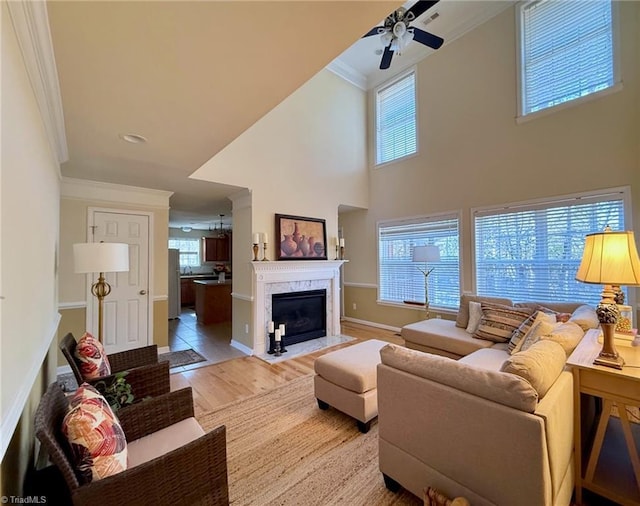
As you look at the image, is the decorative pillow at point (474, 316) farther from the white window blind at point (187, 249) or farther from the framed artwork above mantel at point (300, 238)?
the white window blind at point (187, 249)

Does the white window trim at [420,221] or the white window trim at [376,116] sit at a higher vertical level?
the white window trim at [376,116]

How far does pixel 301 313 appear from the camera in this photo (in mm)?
4898

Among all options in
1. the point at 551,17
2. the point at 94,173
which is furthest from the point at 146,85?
the point at 551,17

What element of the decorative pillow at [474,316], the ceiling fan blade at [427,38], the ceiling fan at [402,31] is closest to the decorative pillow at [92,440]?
the decorative pillow at [474,316]

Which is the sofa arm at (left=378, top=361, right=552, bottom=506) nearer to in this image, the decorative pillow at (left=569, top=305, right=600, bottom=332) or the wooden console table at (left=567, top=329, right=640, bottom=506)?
the wooden console table at (left=567, top=329, right=640, bottom=506)

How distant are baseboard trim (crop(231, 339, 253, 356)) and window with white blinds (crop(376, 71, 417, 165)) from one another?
4.30 m

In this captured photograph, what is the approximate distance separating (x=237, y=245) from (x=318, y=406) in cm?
281

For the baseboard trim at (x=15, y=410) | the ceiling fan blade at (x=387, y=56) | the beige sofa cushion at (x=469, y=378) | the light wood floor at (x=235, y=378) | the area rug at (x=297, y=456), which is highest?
the ceiling fan blade at (x=387, y=56)

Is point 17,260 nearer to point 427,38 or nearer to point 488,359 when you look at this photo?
point 488,359

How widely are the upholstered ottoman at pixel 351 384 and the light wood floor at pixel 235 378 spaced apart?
0.80 meters

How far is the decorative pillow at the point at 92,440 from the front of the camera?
3.53 ft

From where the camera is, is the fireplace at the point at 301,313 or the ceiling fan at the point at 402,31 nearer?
the ceiling fan at the point at 402,31

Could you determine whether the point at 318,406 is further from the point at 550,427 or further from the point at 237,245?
the point at 237,245

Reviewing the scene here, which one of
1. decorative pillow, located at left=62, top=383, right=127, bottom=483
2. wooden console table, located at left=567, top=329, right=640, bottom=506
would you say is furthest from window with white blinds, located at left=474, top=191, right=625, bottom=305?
decorative pillow, located at left=62, top=383, right=127, bottom=483
